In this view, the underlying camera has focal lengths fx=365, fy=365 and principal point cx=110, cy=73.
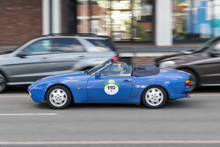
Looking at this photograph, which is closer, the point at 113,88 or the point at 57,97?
the point at 113,88

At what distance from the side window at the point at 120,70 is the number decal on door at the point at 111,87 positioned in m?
0.22

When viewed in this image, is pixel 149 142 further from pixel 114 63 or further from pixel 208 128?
pixel 114 63

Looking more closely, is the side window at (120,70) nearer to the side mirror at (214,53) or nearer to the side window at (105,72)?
the side window at (105,72)

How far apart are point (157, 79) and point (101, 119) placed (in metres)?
1.66

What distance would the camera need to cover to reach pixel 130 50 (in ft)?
48.1

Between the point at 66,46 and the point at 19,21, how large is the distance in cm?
730

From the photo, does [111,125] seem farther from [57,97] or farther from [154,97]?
[57,97]

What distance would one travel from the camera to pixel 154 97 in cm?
801

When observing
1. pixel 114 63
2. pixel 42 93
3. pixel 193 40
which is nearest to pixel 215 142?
pixel 114 63

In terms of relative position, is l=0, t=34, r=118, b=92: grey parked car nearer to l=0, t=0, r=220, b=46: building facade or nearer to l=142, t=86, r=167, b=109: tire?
l=142, t=86, r=167, b=109: tire

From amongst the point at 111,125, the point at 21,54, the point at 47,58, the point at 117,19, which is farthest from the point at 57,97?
the point at 117,19

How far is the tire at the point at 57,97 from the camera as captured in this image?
802cm

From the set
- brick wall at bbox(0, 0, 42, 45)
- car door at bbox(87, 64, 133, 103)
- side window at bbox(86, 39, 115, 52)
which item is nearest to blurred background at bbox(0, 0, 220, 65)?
brick wall at bbox(0, 0, 42, 45)

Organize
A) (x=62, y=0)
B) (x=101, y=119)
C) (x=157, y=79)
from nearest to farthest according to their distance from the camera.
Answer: (x=101, y=119) < (x=157, y=79) < (x=62, y=0)
